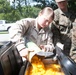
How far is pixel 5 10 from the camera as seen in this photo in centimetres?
2825

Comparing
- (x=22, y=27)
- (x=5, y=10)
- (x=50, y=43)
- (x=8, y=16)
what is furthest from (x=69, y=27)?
(x=5, y=10)

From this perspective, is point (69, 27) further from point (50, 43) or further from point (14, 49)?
point (14, 49)

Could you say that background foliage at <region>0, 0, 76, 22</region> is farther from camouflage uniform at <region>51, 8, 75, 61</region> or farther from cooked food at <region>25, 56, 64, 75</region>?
cooked food at <region>25, 56, 64, 75</region>

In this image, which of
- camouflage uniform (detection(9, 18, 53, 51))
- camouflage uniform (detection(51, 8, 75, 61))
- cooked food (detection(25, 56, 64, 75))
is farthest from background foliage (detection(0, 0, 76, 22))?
cooked food (detection(25, 56, 64, 75))

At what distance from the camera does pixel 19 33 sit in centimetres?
334

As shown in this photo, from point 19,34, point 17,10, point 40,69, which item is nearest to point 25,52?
point 40,69

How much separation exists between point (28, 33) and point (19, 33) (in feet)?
0.92

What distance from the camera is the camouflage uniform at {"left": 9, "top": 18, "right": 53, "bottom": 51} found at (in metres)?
3.23

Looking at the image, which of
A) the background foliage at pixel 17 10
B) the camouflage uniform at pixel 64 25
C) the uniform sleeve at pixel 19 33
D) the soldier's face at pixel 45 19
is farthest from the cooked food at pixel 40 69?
the background foliage at pixel 17 10

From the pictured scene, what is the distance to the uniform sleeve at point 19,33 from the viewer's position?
3.11m

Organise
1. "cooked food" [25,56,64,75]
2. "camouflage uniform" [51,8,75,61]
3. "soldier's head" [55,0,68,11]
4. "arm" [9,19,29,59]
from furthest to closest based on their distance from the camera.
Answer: "camouflage uniform" [51,8,75,61], "soldier's head" [55,0,68,11], "arm" [9,19,29,59], "cooked food" [25,56,64,75]

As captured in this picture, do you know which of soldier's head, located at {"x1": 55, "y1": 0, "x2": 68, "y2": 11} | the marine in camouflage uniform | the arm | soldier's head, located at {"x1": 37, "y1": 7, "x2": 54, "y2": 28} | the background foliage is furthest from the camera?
the background foliage

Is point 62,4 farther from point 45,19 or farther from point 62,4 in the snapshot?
point 45,19

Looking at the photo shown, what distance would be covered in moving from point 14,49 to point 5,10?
82.8 ft
